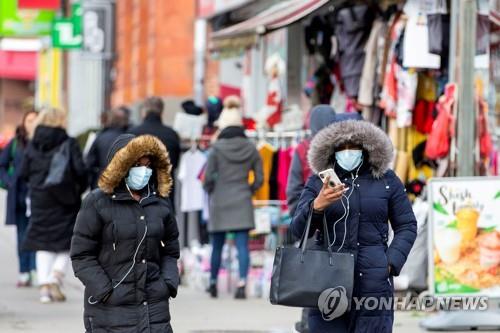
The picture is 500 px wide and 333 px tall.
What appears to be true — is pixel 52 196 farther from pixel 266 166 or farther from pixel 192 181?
pixel 266 166

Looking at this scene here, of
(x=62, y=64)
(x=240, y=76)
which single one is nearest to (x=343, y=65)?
(x=240, y=76)

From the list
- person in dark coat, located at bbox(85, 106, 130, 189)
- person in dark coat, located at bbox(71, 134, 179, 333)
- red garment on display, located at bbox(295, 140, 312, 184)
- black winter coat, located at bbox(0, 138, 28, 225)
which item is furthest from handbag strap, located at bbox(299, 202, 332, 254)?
black winter coat, located at bbox(0, 138, 28, 225)

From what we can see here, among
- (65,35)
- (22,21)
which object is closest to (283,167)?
(65,35)

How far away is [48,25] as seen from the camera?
4103cm

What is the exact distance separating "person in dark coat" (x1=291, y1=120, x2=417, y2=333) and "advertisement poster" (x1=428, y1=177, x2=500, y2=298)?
11.0 feet

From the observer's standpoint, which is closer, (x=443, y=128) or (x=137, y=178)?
(x=137, y=178)

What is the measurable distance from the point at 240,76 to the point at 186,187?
9.27 meters

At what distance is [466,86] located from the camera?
12102 millimetres

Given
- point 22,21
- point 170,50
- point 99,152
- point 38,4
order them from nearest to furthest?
point 99,152 → point 170,50 → point 38,4 → point 22,21

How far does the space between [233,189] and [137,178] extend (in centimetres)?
660

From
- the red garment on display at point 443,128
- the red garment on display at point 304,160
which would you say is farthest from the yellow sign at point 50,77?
the red garment on display at point 304,160

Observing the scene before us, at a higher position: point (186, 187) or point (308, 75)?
point (308, 75)

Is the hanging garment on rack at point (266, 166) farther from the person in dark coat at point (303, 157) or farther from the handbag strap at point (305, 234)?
the handbag strap at point (305, 234)

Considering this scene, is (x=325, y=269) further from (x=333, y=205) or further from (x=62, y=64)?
(x=62, y=64)
